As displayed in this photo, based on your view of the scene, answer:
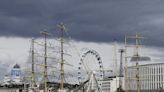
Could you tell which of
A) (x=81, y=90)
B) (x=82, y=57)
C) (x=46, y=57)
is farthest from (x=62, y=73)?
(x=82, y=57)

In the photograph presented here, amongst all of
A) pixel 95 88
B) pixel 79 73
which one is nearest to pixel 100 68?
pixel 79 73

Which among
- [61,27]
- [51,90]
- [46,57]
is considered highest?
[61,27]

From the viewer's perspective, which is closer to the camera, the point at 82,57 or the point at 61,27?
the point at 61,27

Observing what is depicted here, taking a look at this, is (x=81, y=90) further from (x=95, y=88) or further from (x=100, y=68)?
(x=100, y=68)

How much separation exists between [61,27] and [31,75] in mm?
52040

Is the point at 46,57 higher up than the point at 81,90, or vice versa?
the point at 46,57

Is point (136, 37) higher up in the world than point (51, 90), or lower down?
higher up

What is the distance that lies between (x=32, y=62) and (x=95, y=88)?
55168mm

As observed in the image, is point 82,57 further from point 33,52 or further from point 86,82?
point 86,82

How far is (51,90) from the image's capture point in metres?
171

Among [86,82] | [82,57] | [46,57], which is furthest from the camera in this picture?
[82,57]

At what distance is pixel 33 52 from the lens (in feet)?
627

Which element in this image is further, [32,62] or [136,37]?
[32,62]

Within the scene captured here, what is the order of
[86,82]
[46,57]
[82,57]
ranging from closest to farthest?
[86,82], [46,57], [82,57]
